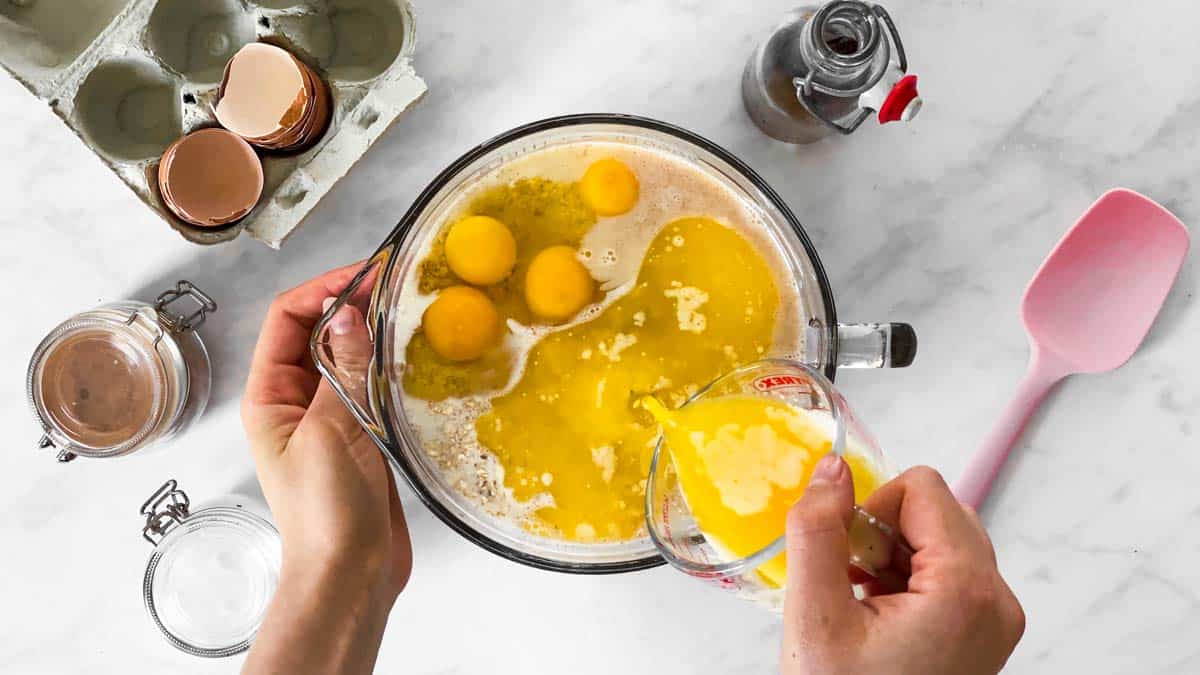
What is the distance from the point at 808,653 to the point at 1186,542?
2.55 feet

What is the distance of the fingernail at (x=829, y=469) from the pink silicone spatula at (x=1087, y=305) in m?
0.51

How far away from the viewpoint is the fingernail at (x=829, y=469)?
75 cm

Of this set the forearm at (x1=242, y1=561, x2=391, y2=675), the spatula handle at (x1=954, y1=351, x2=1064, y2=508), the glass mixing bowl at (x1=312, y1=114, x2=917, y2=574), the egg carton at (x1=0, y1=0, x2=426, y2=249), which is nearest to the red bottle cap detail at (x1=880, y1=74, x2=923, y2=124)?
the glass mixing bowl at (x1=312, y1=114, x2=917, y2=574)

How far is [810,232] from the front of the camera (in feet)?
3.85

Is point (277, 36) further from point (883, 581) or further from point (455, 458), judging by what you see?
point (883, 581)

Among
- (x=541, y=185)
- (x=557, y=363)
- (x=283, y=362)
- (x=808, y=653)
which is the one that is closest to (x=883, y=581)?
(x=808, y=653)

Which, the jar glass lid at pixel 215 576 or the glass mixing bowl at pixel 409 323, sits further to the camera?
the jar glass lid at pixel 215 576

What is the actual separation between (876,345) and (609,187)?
0.33m

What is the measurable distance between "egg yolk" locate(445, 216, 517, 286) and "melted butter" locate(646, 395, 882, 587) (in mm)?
274

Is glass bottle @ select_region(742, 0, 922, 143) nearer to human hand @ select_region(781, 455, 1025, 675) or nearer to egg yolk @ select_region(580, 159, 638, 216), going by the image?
egg yolk @ select_region(580, 159, 638, 216)

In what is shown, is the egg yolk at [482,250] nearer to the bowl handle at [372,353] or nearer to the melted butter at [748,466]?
the bowl handle at [372,353]

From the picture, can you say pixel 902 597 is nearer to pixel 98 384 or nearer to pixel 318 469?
pixel 318 469

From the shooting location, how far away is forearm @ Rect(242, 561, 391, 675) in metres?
1.00

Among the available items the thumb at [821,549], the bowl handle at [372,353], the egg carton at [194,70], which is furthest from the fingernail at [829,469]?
the egg carton at [194,70]
